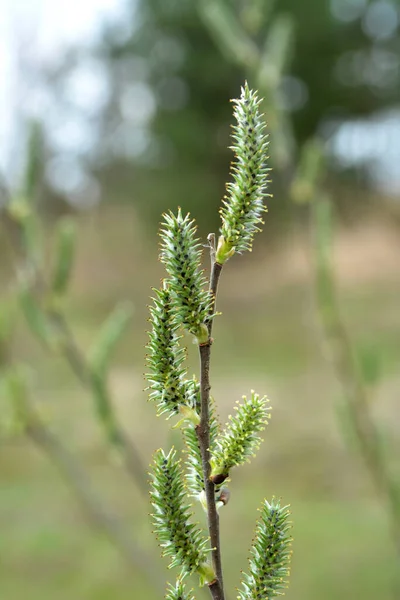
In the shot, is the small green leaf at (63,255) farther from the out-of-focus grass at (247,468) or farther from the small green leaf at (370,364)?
the small green leaf at (370,364)

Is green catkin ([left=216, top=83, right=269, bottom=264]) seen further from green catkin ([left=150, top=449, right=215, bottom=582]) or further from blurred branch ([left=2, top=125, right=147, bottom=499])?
blurred branch ([left=2, top=125, right=147, bottom=499])

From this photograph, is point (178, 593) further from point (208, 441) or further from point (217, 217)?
point (217, 217)

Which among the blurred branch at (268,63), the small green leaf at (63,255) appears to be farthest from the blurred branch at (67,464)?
the blurred branch at (268,63)

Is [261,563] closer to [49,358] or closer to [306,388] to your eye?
[306,388]

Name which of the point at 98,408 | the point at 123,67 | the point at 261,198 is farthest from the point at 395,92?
the point at 261,198

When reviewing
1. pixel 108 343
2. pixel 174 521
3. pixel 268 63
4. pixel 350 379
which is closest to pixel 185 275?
pixel 174 521
